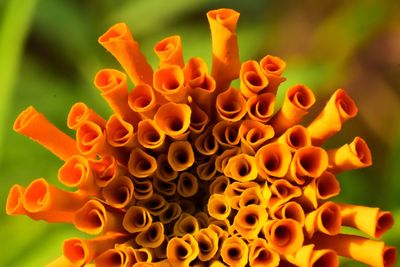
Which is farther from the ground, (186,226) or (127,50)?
(127,50)

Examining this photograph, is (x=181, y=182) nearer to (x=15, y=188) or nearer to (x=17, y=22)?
(x=15, y=188)

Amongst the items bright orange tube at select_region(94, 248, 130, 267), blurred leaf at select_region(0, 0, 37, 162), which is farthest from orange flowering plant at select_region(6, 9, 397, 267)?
blurred leaf at select_region(0, 0, 37, 162)

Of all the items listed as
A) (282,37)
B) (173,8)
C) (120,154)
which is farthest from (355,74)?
(120,154)

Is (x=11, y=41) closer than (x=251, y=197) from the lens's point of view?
No

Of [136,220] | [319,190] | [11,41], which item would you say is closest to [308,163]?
[319,190]

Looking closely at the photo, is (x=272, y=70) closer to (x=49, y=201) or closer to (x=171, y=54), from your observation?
(x=171, y=54)
